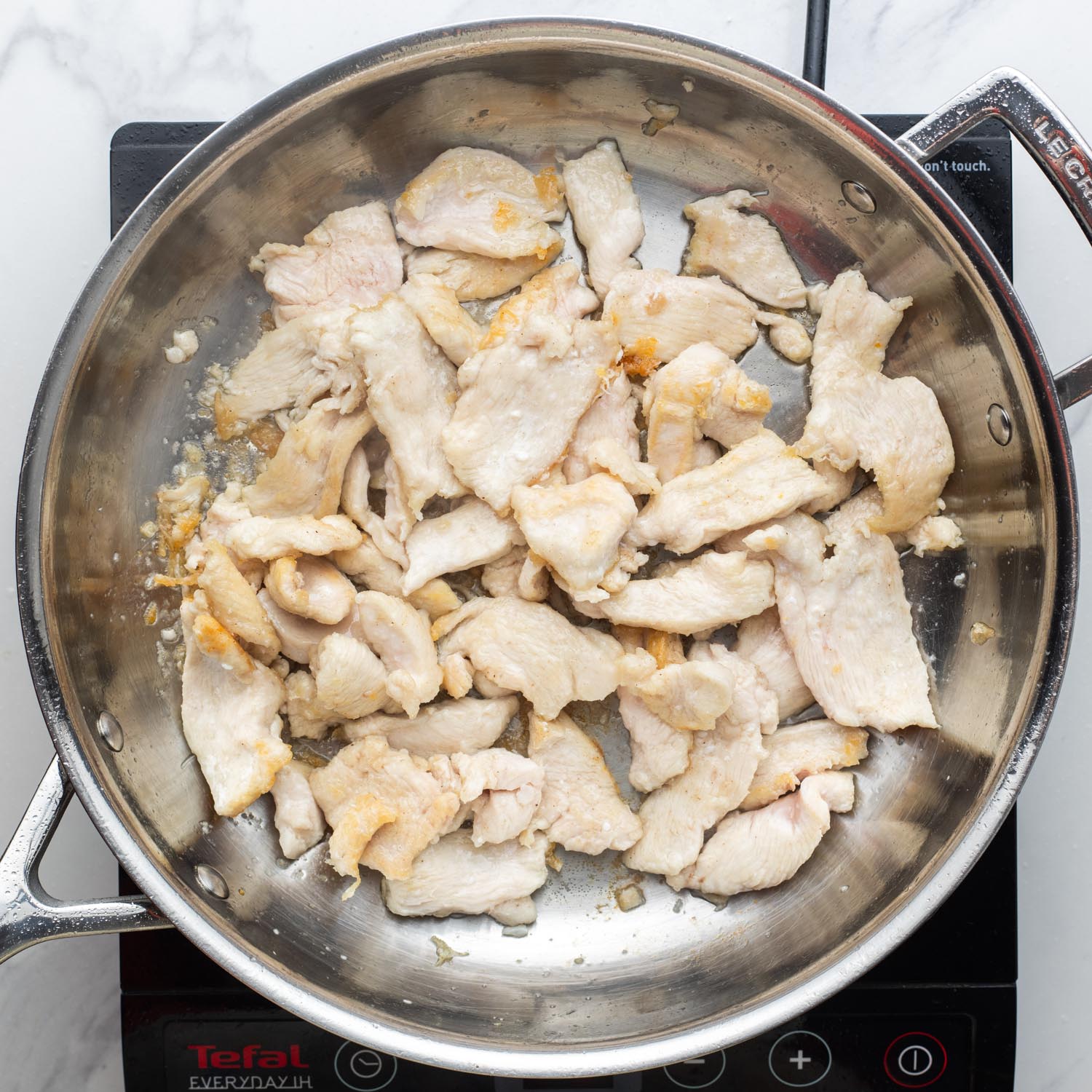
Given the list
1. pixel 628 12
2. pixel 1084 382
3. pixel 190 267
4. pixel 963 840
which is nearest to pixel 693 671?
pixel 963 840

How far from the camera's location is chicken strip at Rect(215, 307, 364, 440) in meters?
1.77

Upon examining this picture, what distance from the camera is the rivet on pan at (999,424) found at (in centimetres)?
167

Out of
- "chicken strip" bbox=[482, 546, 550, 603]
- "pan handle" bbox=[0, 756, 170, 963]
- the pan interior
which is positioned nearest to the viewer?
"pan handle" bbox=[0, 756, 170, 963]

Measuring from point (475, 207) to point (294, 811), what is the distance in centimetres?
119

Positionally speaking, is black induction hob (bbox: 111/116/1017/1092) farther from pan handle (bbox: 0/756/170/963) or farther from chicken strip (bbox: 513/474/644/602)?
chicken strip (bbox: 513/474/644/602)

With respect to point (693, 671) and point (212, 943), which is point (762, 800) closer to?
point (693, 671)

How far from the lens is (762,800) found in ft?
5.95

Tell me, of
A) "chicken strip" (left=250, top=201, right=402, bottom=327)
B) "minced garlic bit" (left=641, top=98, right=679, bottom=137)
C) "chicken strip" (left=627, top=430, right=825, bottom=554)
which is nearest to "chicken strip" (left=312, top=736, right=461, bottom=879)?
"chicken strip" (left=627, top=430, right=825, bottom=554)

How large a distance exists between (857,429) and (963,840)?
28.9 inches

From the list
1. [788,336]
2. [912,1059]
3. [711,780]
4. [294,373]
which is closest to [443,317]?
[294,373]

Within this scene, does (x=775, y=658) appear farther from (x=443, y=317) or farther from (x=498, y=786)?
(x=443, y=317)

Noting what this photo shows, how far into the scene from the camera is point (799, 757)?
1.82m

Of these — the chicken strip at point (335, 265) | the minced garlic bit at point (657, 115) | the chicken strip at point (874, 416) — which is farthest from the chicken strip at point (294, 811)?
the minced garlic bit at point (657, 115)

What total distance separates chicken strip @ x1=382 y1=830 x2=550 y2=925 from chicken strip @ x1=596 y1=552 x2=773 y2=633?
461 mm
